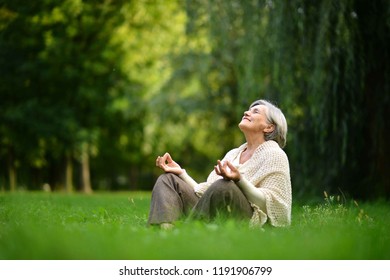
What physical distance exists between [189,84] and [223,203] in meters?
13.9

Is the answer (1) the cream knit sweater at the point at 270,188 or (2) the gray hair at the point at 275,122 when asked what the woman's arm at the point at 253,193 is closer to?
(1) the cream knit sweater at the point at 270,188

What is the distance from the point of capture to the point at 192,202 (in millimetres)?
4840

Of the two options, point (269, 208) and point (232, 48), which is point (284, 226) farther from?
point (232, 48)

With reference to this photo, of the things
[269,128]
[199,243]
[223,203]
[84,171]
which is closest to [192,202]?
[223,203]

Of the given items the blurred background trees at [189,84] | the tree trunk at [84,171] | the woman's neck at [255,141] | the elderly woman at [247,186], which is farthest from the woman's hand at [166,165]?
the tree trunk at [84,171]

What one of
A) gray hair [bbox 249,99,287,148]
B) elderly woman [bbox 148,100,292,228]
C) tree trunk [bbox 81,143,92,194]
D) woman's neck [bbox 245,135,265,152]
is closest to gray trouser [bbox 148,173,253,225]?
elderly woman [bbox 148,100,292,228]

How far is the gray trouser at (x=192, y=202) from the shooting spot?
4199mm

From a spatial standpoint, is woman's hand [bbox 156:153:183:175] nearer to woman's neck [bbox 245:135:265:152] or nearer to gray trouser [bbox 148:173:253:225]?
gray trouser [bbox 148:173:253:225]

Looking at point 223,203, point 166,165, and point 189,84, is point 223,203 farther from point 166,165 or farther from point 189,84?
point 189,84

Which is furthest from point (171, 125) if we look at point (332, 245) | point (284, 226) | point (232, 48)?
point (332, 245)

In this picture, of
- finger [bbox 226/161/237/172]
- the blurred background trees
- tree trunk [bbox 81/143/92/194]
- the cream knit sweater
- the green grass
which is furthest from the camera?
tree trunk [bbox 81/143/92/194]

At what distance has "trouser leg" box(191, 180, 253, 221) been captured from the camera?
13.7ft

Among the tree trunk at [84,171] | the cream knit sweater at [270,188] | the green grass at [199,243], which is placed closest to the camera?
the green grass at [199,243]

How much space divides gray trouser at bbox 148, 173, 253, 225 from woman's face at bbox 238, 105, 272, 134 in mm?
708
